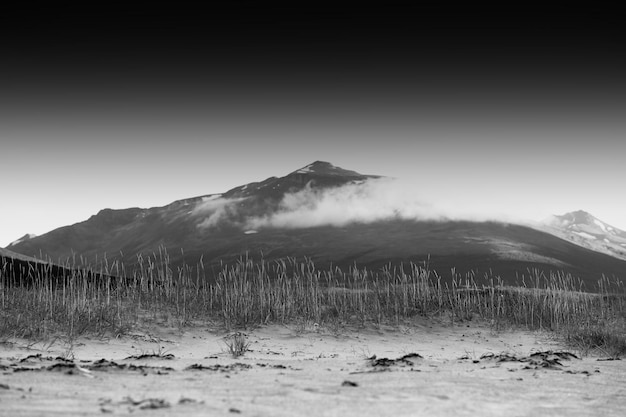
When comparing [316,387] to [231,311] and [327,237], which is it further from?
[327,237]

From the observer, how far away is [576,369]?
742cm

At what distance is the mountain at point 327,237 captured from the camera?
3420 inches

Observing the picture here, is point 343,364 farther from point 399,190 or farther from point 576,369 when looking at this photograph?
point 399,190

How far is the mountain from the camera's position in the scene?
86875mm

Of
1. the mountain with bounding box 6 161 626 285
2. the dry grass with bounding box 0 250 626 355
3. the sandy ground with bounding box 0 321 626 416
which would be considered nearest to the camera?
the sandy ground with bounding box 0 321 626 416

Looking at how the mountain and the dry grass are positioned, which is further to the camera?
the mountain

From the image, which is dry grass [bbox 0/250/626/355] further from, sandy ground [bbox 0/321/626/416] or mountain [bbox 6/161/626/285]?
mountain [bbox 6/161/626/285]

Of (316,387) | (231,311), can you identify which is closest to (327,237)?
(231,311)

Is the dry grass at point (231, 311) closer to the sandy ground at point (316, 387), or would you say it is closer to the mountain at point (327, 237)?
the sandy ground at point (316, 387)

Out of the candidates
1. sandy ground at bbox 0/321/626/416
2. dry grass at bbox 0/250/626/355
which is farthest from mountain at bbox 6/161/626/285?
sandy ground at bbox 0/321/626/416

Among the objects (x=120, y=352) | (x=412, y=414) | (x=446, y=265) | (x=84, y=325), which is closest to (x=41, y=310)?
(x=84, y=325)

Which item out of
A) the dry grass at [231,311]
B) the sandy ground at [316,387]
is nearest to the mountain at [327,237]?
the dry grass at [231,311]

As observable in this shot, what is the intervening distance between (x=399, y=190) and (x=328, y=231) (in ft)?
118

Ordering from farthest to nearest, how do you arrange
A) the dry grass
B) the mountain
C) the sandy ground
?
the mountain < the dry grass < the sandy ground
